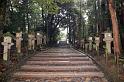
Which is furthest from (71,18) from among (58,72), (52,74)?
(52,74)

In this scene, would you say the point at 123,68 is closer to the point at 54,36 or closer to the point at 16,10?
the point at 16,10

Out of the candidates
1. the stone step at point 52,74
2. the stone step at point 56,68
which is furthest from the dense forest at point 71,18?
the stone step at point 56,68

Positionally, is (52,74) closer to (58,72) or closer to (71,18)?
(58,72)

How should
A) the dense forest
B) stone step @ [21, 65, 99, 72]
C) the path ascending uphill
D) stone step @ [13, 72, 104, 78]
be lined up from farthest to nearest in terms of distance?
the dense forest → stone step @ [21, 65, 99, 72] → stone step @ [13, 72, 104, 78] → the path ascending uphill

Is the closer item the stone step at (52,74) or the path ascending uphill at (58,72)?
the path ascending uphill at (58,72)

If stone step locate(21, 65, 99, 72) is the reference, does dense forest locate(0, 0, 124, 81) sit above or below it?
above

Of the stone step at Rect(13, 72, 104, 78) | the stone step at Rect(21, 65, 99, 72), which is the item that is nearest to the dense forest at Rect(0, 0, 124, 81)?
the stone step at Rect(13, 72, 104, 78)

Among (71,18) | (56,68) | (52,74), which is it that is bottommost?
(52,74)

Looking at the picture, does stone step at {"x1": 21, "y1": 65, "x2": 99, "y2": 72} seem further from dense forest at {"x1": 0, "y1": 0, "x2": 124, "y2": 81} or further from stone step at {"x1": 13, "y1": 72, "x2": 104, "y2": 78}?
dense forest at {"x1": 0, "y1": 0, "x2": 124, "y2": 81}

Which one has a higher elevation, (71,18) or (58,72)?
(71,18)

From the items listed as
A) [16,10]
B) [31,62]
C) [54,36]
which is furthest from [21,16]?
[54,36]

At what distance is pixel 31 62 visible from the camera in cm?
1263

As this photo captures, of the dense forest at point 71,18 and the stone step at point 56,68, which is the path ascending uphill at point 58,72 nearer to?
the stone step at point 56,68

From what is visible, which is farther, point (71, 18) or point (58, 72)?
point (71, 18)
